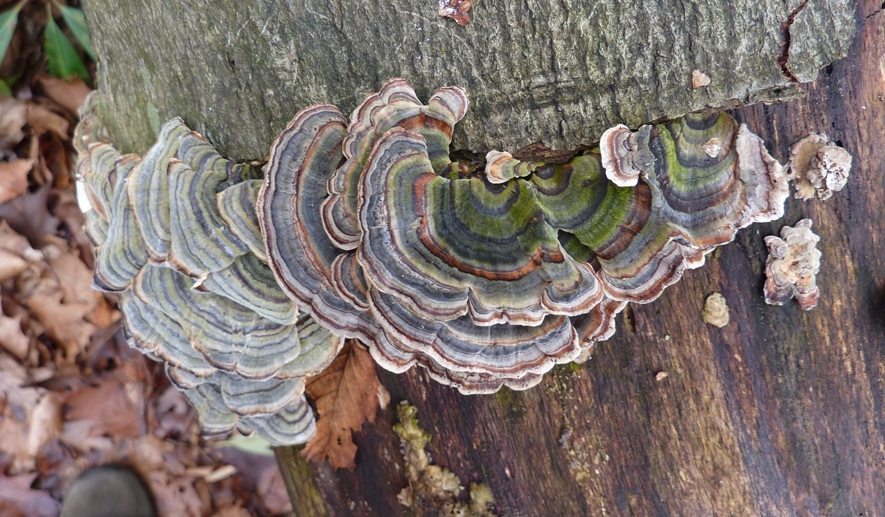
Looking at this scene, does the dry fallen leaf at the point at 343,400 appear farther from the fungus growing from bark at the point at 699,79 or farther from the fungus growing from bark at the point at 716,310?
the fungus growing from bark at the point at 699,79

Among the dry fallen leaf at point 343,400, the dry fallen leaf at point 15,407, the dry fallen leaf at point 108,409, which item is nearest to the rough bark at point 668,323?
the dry fallen leaf at point 343,400

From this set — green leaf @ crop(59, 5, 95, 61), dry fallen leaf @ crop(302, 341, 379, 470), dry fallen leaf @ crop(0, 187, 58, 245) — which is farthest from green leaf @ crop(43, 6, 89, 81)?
dry fallen leaf @ crop(302, 341, 379, 470)

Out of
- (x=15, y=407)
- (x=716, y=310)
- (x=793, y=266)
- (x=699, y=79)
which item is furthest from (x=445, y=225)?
(x=15, y=407)

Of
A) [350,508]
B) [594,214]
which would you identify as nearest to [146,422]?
[350,508]

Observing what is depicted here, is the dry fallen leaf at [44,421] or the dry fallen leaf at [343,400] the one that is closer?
the dry fallen leaf at [343,400]

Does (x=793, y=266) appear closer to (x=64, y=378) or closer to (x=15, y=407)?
(x=64, y=378)

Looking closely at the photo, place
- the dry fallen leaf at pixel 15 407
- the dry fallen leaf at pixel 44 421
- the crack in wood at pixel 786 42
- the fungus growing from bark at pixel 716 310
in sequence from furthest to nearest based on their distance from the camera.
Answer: the dry fallen leaf at pixel 44 421, the dry fallen leaf at pixel 15 407, the fungus growing from bark at pixel 716 310, the crack in wood at pixel 786 42

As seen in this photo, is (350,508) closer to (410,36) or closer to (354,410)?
(354,410)

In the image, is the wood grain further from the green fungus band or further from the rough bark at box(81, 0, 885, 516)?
the green fungus band
